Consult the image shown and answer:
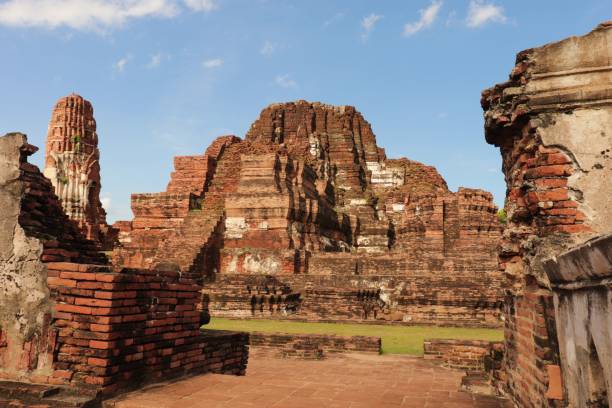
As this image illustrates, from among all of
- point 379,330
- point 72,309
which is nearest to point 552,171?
point 72,309

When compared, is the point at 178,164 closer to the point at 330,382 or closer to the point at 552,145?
the point at 330,382

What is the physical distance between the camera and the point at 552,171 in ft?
13.4

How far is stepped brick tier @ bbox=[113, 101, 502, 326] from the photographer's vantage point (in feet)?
48.1

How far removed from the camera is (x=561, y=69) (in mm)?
4242

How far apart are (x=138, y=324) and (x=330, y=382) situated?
232cm

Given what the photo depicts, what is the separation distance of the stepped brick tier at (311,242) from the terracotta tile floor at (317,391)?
3.18 metres

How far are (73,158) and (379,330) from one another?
28.1 metres

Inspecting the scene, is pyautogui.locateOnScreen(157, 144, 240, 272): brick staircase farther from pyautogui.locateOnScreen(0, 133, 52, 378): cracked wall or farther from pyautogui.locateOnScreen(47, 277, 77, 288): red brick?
pyautogui.locateOnScreen(47, 277, 77, 288): red brick

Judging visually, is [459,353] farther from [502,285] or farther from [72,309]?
[72,309]

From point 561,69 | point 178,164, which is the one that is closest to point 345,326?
point 561,69

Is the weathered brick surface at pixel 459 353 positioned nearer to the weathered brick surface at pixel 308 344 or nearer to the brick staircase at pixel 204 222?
the weathered brick surface at pixel 308 344

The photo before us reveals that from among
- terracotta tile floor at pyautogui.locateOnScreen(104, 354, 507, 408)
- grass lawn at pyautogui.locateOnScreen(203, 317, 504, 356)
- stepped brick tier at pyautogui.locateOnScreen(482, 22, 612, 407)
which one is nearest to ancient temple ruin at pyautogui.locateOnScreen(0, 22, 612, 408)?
stepped brick tier at pyautogui.locateOnScreen(482, 22, 612, 407)

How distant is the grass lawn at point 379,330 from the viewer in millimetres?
10625

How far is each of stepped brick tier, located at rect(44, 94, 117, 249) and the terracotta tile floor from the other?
30.1m
